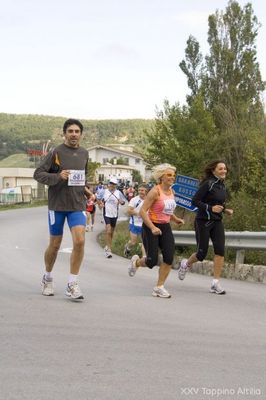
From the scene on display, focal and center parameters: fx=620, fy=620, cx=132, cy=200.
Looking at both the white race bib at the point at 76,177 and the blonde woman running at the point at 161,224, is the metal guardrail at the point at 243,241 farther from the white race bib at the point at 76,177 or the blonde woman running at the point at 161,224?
the white race bib at the point at 76,177

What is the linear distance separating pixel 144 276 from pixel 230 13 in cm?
2853

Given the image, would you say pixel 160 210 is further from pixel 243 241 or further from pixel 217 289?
pixel 243 241

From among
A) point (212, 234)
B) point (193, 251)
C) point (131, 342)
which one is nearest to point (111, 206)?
point (193, 251)

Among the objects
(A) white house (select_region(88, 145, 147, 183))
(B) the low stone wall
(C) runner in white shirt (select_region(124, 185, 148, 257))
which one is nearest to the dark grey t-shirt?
(B) the low stone wall

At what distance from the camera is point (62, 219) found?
23.4 ft

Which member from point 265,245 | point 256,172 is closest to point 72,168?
point 265,245

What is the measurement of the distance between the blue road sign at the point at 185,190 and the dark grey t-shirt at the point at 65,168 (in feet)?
19.1

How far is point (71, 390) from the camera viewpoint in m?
3.97

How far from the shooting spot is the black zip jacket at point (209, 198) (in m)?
8.22

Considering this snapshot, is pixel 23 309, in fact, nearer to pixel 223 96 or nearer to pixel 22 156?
pixel 223 96

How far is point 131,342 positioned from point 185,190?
7788 millimetres

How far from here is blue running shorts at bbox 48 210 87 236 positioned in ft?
23.0

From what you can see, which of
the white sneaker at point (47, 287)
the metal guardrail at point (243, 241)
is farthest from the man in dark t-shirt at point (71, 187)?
the metal guardrail at point (243, 241)

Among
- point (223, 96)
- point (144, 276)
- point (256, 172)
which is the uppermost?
point (223, 96)
